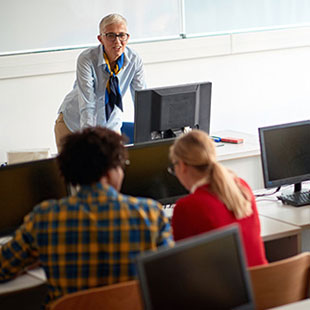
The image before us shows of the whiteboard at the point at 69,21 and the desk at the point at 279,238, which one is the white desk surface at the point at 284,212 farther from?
the whiteboard at the point at 69,21

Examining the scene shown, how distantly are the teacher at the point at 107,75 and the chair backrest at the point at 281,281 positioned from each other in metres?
2.05

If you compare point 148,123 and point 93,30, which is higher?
point 93,30

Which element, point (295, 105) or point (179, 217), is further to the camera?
point (295, 105)

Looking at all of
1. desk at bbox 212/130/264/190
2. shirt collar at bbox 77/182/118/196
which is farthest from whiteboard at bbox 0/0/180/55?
shirt collar at bbox 77/182/118/196

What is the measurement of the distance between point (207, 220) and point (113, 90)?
6.58 ft

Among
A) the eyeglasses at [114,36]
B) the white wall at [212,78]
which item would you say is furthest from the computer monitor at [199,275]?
the white wall at [212,78]

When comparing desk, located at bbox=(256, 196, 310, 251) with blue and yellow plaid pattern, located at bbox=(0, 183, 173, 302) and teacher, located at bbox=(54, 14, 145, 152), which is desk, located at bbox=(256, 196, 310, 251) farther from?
teacher, located at bbox=(54, 14, 145, 152)

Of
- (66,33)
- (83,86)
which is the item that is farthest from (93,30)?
(83,86)

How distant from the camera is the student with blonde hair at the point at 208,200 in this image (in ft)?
7.92

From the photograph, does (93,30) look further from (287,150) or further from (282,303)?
(282,303)

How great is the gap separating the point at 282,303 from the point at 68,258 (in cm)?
80

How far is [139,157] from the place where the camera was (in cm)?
307

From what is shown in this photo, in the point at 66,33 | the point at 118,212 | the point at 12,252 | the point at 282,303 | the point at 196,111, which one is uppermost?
the point at 66,33

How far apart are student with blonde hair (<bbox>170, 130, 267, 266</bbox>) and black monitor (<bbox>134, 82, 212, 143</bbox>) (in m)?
1.09
